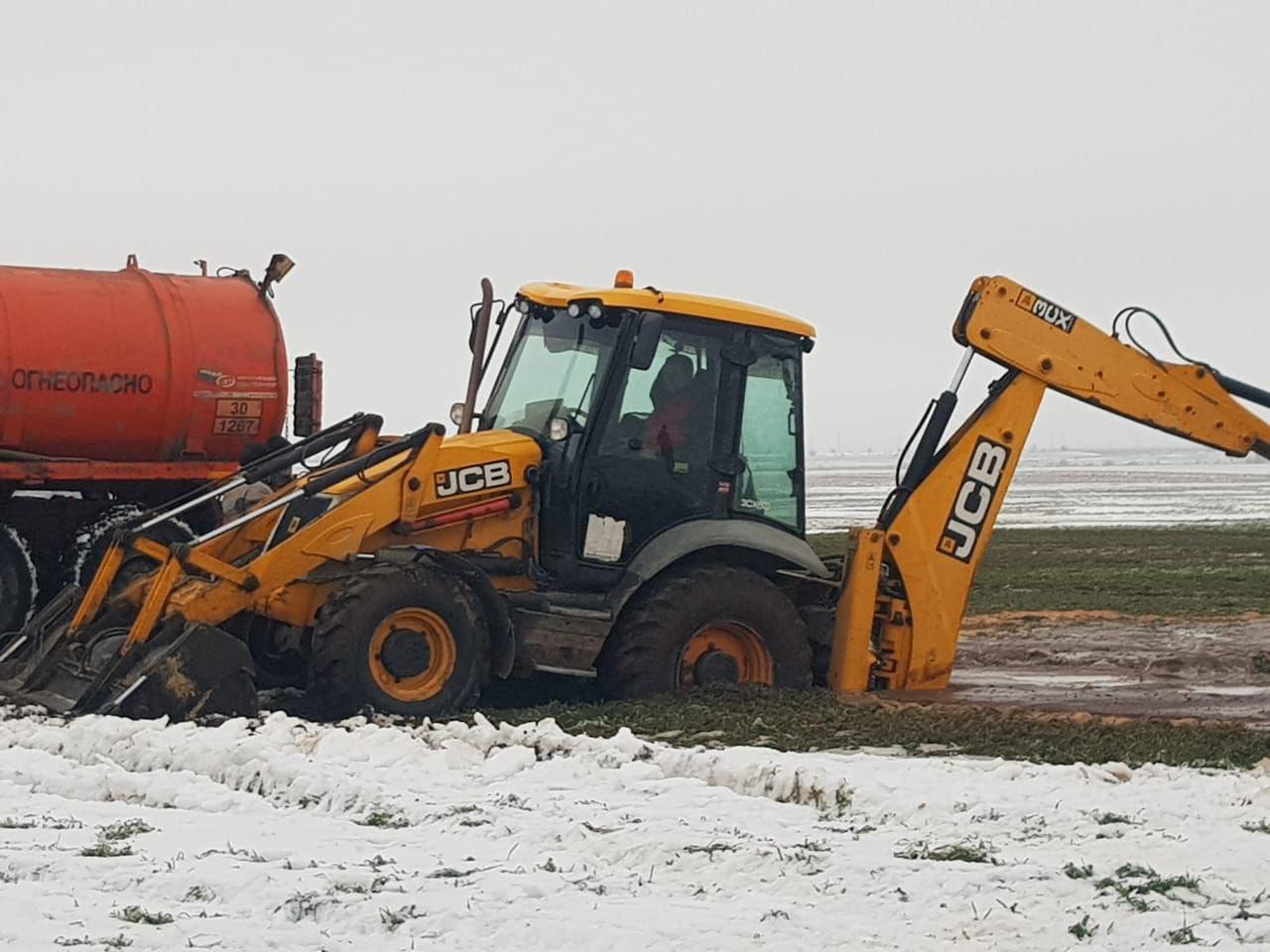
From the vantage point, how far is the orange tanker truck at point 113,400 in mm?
13883

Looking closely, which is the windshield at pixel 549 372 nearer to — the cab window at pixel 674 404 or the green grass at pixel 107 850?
the cab window at pixel 674 404

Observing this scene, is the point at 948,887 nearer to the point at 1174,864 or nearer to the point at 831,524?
the point at 1174,864

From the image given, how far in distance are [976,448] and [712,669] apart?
2.34 metres

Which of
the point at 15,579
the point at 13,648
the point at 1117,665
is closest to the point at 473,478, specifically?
the point at 13,648

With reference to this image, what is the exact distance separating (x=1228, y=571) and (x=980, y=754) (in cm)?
1512

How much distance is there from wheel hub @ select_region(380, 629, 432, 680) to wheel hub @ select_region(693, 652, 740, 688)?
1.69 metres

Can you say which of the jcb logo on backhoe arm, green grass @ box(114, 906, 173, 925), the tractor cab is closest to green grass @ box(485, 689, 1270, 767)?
the tractor cab

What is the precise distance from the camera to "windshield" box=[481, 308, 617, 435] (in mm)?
11586

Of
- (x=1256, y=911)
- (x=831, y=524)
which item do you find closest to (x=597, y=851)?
(x=1256, y=911)

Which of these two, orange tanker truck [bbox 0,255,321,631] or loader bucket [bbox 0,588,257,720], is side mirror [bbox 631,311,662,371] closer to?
loader bucket [bbox 0,588,257,720]

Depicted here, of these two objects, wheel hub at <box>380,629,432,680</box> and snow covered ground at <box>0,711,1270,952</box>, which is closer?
snow covered ground at <box>0,711,1270,952</box>

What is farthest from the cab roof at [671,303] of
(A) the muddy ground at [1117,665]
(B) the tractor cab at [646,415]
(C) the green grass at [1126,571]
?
(C) the green grass at [1126,571]

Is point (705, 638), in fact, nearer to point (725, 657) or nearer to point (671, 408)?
point (725, 657)

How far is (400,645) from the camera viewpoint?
10703 millimetres
